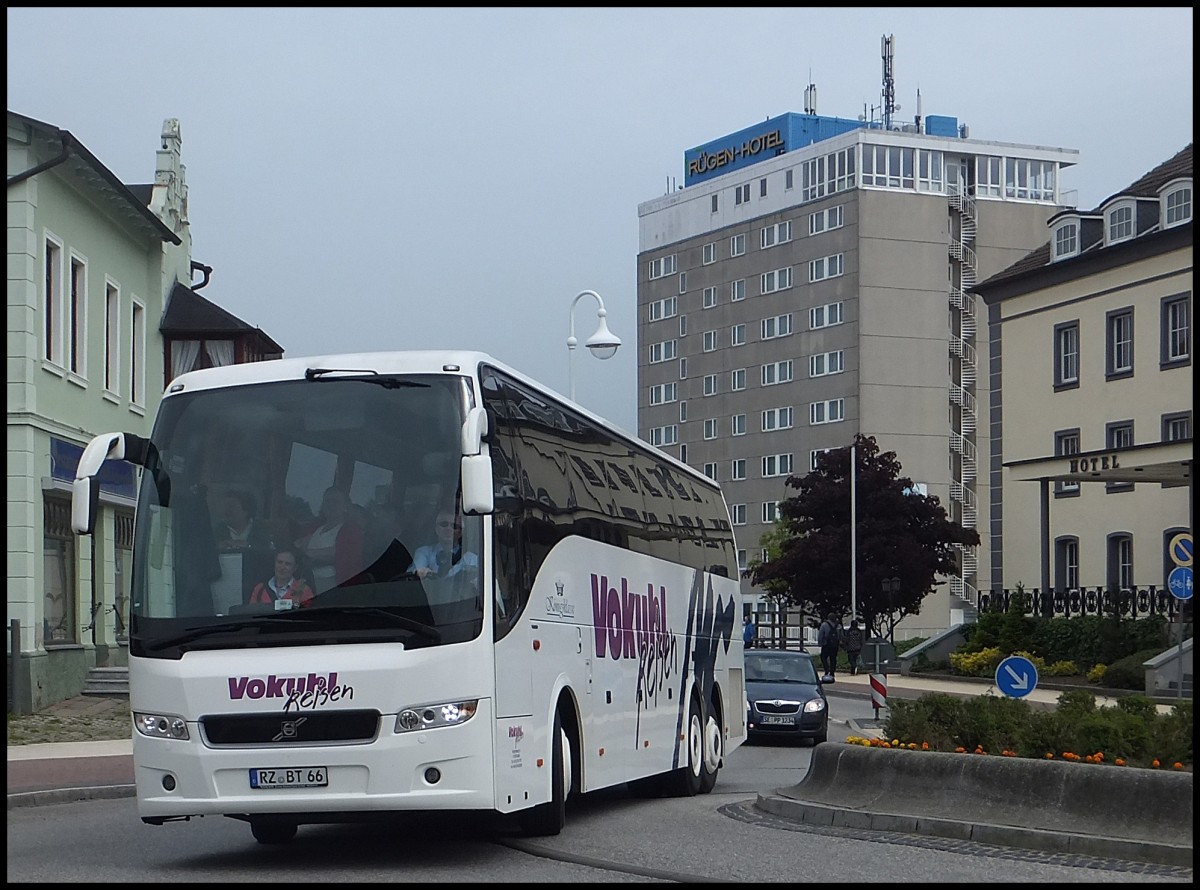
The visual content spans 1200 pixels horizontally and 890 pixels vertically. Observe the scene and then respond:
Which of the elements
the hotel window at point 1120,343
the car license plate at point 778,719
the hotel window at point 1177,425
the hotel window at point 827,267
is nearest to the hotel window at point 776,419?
the hotel window at point 827,267

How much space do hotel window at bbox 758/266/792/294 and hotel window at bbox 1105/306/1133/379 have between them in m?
61.2

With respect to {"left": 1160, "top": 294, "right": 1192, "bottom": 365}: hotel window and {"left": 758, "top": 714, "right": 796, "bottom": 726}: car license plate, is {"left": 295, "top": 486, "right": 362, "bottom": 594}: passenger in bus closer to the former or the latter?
{"left": 758, "top": 714, "right": 796, "bottom": 726}: car license plate

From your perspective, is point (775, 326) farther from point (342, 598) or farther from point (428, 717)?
point (428, 717)

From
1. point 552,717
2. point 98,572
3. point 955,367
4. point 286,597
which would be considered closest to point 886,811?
point 552,717

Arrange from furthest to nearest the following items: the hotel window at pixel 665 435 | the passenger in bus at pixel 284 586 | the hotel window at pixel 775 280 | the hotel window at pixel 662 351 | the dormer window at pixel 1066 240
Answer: the hotel window at pixel 665 435
the hotel window at pixel 662 351
the hotel window at pixel 775 280
the dormer window at pixel 1066 240
the passenger in bus at pixel 284 586

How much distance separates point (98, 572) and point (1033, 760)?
23.5 meters

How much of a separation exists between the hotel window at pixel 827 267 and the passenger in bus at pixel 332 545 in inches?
3814

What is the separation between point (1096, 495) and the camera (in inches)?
2056

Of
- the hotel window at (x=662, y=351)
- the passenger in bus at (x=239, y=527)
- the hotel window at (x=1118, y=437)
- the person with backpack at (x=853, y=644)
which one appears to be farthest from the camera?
the hotel window at (x=662, y=351)

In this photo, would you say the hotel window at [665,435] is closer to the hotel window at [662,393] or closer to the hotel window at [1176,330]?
the hotel window at [662,393]

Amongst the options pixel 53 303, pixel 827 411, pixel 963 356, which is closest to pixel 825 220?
pixel 827 411

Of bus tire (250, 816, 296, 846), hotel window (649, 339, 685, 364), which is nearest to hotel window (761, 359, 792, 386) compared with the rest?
hotel window (649, 339, 685, 364)

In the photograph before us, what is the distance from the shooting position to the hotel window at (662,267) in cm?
12294

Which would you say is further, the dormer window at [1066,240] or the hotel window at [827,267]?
the hotel window at [827,267]
